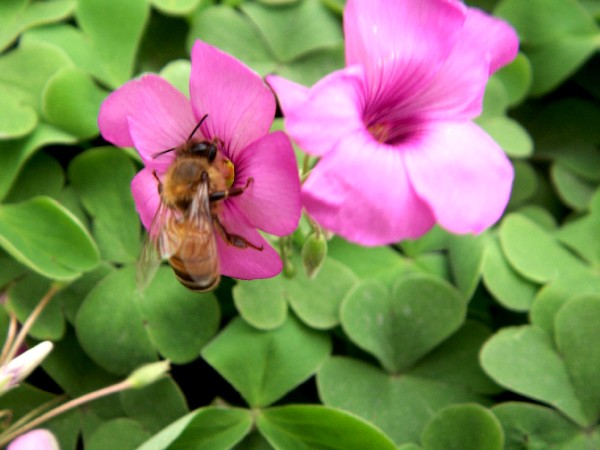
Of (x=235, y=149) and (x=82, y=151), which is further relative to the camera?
(x=82, y=151)

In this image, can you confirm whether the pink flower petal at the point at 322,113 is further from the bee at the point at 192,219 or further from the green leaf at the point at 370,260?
the green leaf at the point at 370,260

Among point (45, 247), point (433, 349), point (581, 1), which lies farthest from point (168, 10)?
point (581, 1)

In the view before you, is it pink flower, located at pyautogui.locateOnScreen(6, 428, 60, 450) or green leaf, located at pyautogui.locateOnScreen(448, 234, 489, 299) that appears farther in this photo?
green leaf, located at pyautogui.locateOnScreen(448, 234, 489, 299)

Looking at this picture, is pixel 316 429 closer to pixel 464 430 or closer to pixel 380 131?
pixel 464 430

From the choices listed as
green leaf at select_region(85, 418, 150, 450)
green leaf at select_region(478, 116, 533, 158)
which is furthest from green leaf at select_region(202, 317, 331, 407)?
green leaf at select_region(478, 116, 533, 158)

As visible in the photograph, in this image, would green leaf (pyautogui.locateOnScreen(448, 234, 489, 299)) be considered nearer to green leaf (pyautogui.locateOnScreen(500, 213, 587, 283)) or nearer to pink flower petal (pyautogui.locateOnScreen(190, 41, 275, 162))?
green leaf (pyautogui.locateOnScreen(500, 213, 587, 283))

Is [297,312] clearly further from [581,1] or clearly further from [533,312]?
[581,1]

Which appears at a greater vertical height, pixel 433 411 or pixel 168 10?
pixel 168 10

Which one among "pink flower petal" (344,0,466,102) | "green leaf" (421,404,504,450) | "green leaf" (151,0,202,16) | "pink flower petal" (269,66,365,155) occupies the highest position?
"pink flower petal" (344,0,466,102)
